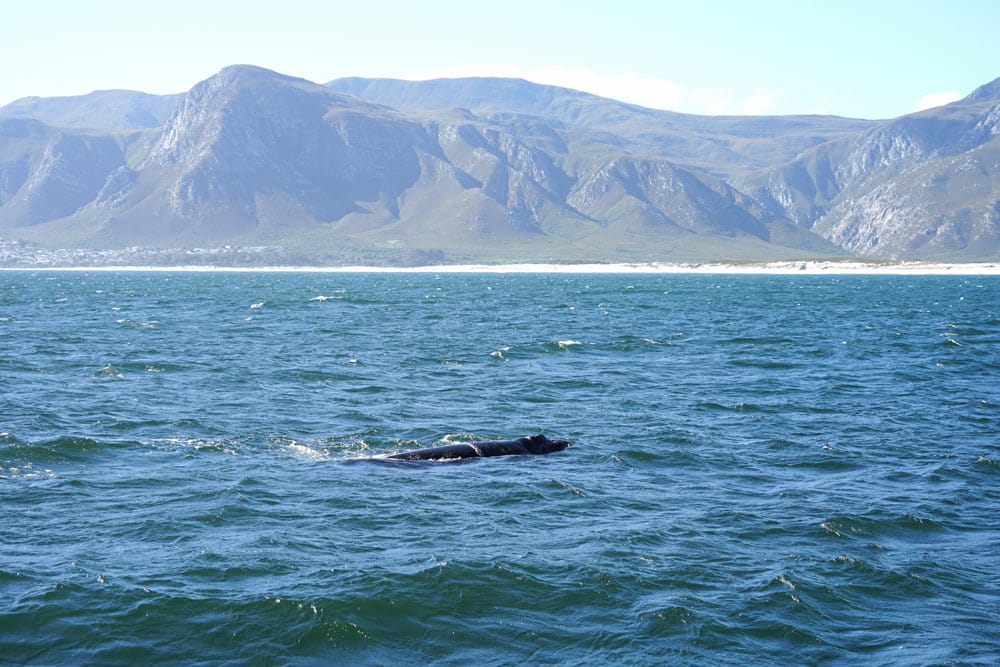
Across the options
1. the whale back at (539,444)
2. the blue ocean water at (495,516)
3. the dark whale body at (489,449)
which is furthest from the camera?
the whale back at (539,444)

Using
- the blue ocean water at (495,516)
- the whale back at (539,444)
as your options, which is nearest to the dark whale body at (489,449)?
the whale back at (539,444)

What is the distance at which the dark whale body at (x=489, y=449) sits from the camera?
90.2ft

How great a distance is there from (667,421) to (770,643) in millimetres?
18935

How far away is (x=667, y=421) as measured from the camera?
111 ft

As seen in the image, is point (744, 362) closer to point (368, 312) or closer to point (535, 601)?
point (535, 601)

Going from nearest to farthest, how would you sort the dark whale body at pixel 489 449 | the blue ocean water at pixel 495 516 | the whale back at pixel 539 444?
the blue ocean water at pixel 495 516
the dark whale body at pixel 489 449
the whale back at pixel 539 444

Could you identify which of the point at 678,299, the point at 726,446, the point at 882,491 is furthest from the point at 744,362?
the point at 678,299

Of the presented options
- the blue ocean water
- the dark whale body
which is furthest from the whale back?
the blue ocean water

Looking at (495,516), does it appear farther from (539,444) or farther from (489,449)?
(539,444)

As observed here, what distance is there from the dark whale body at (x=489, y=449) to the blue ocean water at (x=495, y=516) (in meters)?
0.70

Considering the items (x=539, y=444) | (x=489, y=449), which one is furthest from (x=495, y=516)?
(x=539, y=444)

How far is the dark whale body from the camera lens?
27484 millimetres

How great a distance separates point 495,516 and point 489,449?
22.4 feet

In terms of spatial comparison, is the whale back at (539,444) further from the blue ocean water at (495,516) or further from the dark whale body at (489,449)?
the blue ocean water at (495,516)
